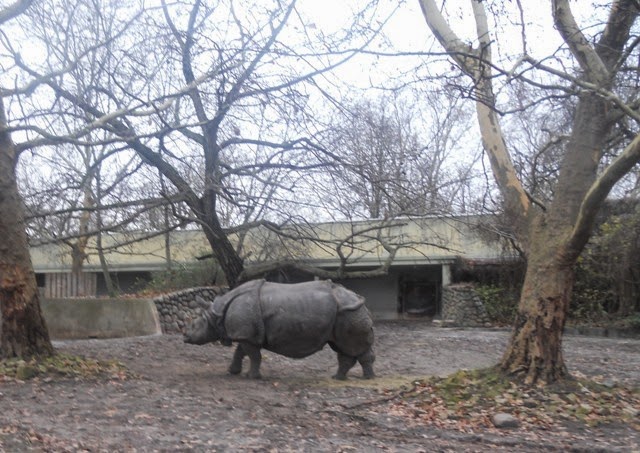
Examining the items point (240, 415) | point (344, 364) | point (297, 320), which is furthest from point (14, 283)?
point (344, 364)

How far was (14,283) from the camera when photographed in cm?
1193

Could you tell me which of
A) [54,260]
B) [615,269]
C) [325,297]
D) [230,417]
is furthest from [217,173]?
[54,260]

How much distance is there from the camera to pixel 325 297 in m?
12.8

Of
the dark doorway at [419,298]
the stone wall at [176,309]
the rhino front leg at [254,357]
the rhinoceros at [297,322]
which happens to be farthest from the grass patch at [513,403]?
the dark doorway at [419,298]

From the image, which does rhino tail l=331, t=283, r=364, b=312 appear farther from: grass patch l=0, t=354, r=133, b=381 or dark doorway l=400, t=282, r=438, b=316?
dark doorway l=400, t=282, r=438, b=316

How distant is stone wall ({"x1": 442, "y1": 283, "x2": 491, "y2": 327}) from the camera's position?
2928 cm

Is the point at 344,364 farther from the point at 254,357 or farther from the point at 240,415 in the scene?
the point at 240,415

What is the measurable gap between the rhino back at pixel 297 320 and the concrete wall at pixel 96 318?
8.16m

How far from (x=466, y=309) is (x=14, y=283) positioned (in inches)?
802

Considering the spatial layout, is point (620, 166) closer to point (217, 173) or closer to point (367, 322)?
point (367, 322)

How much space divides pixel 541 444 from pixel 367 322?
16.9 feet

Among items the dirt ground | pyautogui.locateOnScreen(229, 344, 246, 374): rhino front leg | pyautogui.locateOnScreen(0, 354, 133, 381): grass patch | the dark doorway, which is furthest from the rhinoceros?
the dark doorway

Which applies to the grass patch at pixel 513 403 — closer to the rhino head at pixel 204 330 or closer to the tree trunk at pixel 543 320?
the tree trunk at pixel 543 320

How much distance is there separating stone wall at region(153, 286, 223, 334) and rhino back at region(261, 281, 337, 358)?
922 cm
